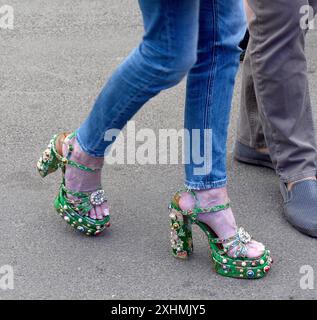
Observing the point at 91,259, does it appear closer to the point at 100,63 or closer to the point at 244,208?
the point at 244,208

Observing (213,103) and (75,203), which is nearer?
(213,103)

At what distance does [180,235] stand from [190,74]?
54cm

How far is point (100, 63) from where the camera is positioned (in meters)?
4.76

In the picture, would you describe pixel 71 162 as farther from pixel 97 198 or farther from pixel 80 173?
pixel 97 198

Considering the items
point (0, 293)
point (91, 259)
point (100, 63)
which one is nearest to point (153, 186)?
point (91, 259)

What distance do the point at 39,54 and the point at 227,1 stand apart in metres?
2.32

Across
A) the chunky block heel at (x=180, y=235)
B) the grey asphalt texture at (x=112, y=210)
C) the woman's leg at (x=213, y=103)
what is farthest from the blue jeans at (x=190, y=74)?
the grey asphalt texture at (x=112, y=210)

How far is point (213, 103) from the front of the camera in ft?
9.16

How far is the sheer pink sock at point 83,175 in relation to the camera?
9.62 ft

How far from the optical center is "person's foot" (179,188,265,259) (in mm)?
2883

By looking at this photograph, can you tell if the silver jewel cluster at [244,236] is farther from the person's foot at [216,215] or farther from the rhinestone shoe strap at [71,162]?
the rhinestone shoe strap at [71,162]

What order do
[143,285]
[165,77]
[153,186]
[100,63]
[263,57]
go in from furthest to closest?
[100,63] → [153,186] → [263,57] → [143,285] → [165,77]

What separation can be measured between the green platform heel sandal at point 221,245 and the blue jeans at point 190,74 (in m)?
0.10

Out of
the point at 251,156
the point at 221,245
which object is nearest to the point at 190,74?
the point at 221,245
